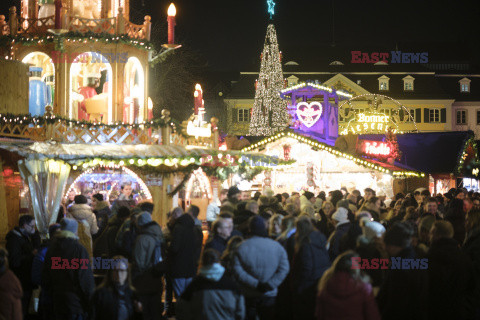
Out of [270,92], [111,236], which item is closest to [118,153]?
[111,236]

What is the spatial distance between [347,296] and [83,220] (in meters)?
6.23

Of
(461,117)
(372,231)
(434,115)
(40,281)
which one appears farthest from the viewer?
(461,117)

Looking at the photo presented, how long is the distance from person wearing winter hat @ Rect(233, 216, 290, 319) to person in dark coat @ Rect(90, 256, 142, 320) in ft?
4.41

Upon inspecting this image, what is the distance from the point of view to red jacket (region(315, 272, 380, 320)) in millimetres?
6621

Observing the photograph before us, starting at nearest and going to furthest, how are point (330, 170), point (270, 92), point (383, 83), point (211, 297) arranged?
1. point (211, 297)
2. point (330, 170)
3. point (270, 92)
4. point (383, 83)

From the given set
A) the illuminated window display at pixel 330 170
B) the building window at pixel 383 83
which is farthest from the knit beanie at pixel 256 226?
the building window at pixel 383 83

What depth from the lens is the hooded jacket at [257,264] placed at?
843 cm

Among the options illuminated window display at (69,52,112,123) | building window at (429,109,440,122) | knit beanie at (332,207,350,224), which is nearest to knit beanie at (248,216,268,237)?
knit beanie at (332,207,350,224)

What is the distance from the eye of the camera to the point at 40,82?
21000mm

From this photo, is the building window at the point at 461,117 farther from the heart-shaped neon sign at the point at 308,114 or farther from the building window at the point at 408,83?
the heart-shaped neon sign at the point at 308,114

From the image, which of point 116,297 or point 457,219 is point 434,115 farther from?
point 116,297

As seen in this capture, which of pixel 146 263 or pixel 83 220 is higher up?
pixel 83 220

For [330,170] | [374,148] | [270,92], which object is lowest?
[330,170]

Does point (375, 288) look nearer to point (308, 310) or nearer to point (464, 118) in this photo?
point (308, 310)
